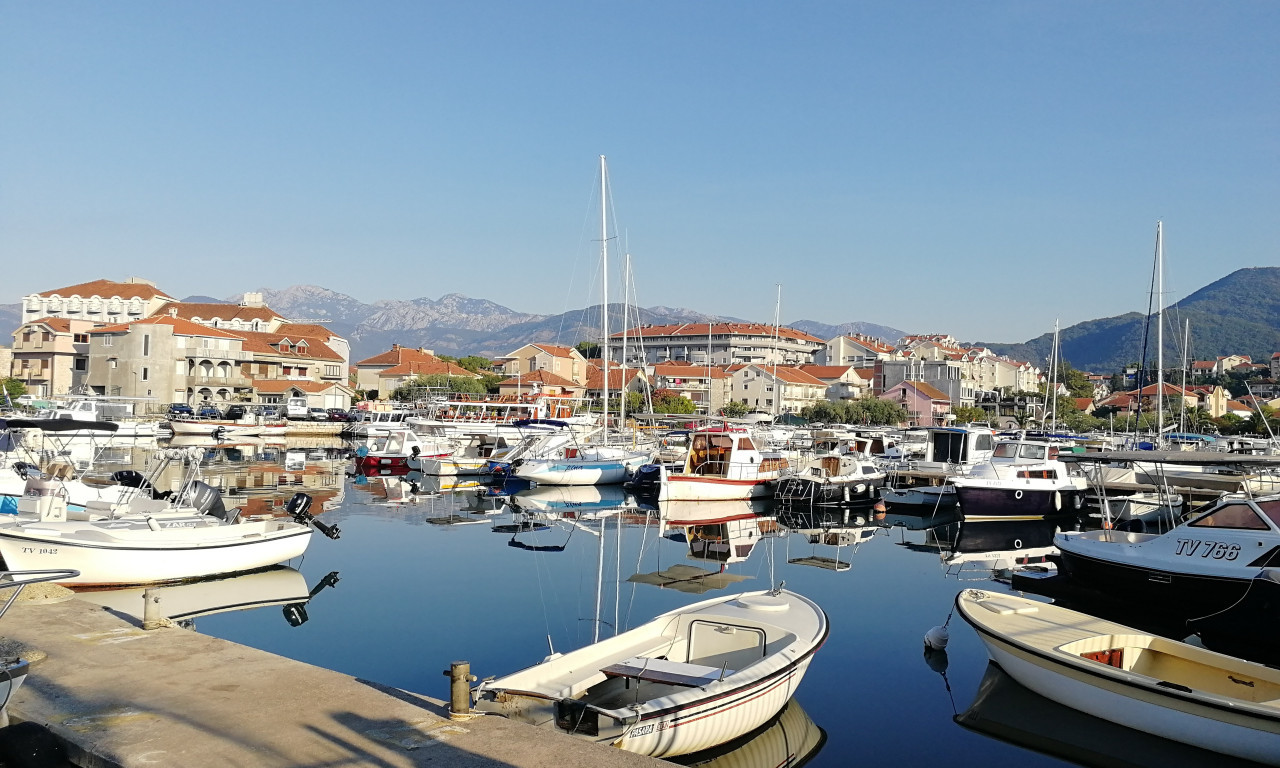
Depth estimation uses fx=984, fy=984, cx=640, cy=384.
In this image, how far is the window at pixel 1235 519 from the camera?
16812 millimetres

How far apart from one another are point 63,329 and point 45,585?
93.3 meters

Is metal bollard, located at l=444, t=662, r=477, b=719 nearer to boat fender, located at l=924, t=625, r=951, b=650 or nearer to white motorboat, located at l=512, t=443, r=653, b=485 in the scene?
boat fender, located at l=924, t=625, r=951, b=650

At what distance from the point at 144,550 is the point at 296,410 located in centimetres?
6904

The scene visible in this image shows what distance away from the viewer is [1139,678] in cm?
1128

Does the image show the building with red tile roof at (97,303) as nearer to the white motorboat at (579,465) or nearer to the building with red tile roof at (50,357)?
the building with red tile roof at (50,357)

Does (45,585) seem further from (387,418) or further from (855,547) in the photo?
(387,418)

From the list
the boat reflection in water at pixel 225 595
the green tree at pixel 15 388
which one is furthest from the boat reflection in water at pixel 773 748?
the green tree at pixel 15 388

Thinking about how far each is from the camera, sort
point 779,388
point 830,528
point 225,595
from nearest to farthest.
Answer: point 225,595 < point 830,528 < point 779,388

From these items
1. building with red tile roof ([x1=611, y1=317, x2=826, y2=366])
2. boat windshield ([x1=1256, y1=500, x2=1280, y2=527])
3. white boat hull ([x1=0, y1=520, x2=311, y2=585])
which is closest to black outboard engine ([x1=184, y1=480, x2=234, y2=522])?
white boat hull ([x1=0, y1=520, x2=311, y2=585])

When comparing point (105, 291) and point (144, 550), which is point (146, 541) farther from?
point (105, 291)

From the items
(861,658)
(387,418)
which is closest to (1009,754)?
(861,658)

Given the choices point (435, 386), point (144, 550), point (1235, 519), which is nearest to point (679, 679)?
point (1235, 519)

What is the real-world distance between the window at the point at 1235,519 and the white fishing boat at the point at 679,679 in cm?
836

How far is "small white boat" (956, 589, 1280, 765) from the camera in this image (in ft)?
34.4
